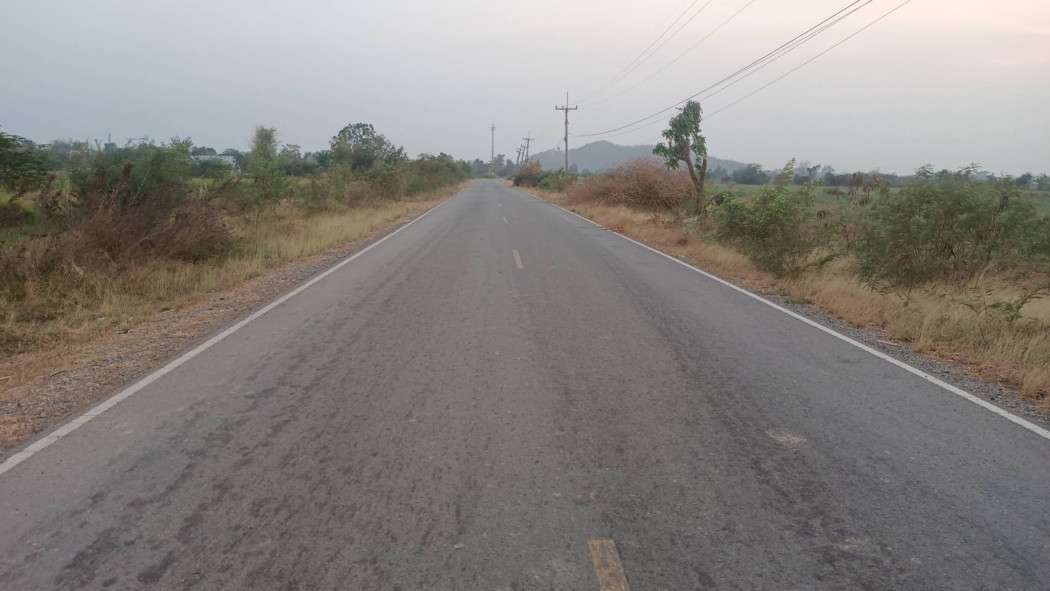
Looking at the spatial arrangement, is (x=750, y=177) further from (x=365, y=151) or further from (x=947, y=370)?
(x=947, y=370)

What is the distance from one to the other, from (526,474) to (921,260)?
36.4 ft

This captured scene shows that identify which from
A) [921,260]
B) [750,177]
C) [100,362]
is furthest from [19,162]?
[750,177]

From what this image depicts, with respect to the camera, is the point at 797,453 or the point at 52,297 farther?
the point at 52,297

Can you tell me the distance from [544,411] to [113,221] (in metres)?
9.09

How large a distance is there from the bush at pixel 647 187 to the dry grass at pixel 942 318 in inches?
678

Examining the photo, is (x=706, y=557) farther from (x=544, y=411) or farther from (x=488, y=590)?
(x=544, y=411)

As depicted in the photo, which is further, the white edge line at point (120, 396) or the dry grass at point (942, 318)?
the dry grass at point (942, 318)

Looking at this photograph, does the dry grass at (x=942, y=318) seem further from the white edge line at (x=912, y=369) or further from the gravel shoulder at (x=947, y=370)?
the white edge line at (x=912, y=369)

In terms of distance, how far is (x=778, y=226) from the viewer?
1498cm

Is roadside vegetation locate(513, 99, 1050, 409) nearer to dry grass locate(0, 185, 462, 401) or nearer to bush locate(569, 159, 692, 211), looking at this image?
dry grass locate(0, 185, 462, 401)

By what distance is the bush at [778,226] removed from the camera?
1396cm

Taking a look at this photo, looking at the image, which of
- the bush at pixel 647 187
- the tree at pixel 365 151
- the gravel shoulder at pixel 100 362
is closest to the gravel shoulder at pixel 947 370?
the gravel shoulder at pixel 100 362

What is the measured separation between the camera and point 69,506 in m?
3.74

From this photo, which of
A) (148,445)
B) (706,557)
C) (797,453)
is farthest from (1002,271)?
(148,445)
